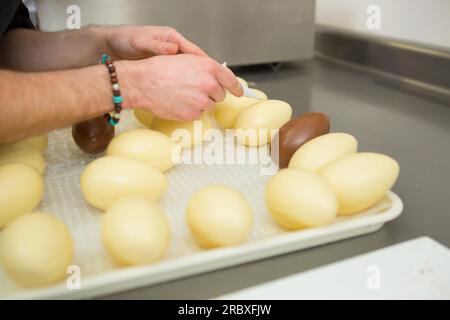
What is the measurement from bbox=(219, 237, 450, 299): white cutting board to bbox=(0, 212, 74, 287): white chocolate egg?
0.17 meters

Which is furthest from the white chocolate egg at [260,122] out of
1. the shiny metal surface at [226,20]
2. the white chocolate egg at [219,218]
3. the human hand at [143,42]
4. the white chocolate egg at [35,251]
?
the shiny metal surface at [226,20]

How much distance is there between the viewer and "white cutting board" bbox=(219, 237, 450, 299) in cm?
44

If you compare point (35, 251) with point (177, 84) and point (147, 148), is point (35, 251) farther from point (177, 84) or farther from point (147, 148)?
point (177, 84)

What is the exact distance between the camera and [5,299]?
1.39 feet

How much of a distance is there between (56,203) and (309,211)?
35cm

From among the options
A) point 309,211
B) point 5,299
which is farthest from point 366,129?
point 5,299

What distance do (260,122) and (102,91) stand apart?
27cm

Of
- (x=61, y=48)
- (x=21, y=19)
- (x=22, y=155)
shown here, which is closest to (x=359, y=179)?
(x=22, y=155)

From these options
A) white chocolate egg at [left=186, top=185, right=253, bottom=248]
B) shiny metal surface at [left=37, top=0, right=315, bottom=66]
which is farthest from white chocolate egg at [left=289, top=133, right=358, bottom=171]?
shiny metal surface at [left=37, top=0, right=315, bottom=66]

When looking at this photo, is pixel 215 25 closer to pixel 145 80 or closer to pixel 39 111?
pixel 145 80

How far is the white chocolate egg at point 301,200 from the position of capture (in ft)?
1.64

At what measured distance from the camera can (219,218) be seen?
0.47 m

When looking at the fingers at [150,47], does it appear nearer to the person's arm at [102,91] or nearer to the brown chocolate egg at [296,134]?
the person's arm at [102,91]

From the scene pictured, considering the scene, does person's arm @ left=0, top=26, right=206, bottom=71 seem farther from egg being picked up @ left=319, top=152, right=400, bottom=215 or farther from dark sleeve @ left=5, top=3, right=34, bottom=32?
egg being picked up @ left=319, top=152, right=400, bottom=215
